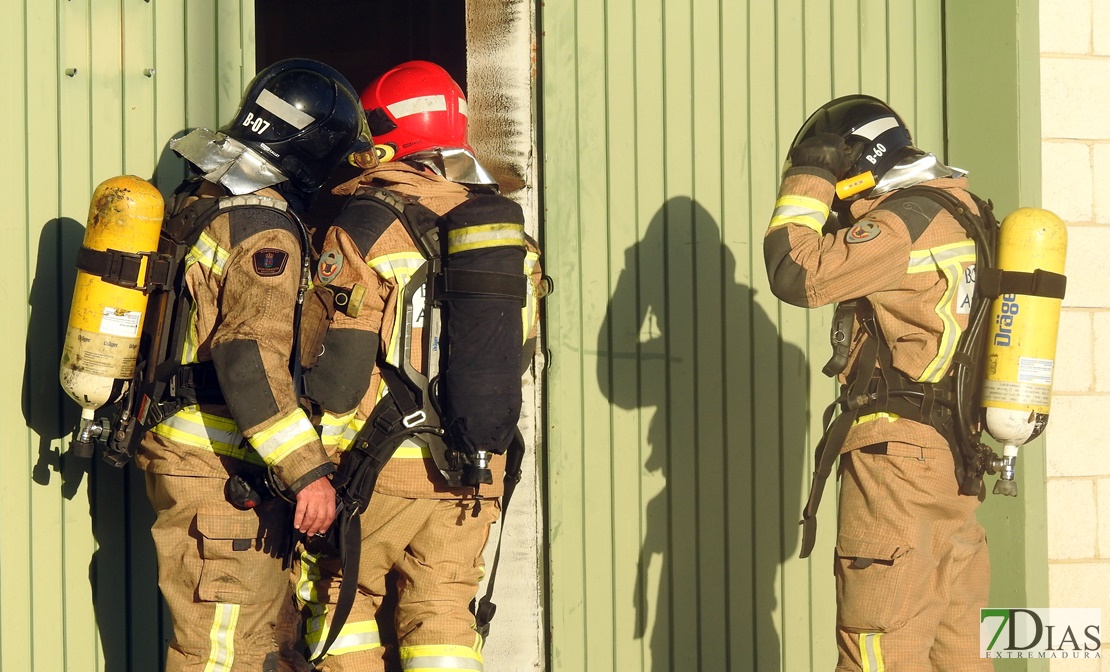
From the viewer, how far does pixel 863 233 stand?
403 centimetres

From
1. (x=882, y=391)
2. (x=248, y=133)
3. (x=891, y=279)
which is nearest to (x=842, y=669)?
(x=882, y=391)

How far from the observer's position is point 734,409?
211 inches

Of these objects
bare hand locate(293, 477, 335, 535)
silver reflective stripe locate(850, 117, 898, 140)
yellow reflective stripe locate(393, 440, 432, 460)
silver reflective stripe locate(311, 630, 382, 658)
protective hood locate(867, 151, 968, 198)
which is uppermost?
silver reflective stripe locate(850, 117, 898, 140)

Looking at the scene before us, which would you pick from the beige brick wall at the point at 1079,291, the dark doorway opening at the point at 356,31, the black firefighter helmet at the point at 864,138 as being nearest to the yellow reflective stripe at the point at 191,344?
the black firefighter helmet at the point at 864,138

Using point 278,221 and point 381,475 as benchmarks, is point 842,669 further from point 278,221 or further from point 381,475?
point 278,221

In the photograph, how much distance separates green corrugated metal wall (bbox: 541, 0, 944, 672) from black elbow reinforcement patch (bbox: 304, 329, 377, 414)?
1.32 metres

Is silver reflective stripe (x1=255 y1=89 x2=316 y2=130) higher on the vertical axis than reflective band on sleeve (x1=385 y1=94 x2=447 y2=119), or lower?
lower

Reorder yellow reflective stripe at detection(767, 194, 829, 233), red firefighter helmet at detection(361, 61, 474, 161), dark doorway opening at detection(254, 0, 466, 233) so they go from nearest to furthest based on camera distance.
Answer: yellow reflective stripe at detection(767, 194, 829, 233) → red firefighter helmet at detection(361, 61, 474, 161) → dark doorway opening at detection(254, 0, 466, 233)

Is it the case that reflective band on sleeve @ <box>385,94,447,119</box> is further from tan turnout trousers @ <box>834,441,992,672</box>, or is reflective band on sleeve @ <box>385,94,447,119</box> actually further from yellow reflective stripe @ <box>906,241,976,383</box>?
tan turnout trousers @ <box>834,441,992,672</box>

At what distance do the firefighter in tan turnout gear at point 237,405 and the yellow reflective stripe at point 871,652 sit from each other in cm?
169

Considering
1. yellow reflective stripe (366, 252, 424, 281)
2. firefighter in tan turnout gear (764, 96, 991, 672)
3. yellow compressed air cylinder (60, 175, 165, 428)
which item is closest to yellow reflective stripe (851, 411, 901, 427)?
firefighter in tan turnout gear (764, 96, 991, 672)

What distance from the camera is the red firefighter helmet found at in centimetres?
436

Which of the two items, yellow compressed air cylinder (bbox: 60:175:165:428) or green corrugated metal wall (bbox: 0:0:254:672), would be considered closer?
yellow compressed air cylinder (bbox: 60:175:165:428)

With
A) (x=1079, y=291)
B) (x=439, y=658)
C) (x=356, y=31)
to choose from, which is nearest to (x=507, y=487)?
(x=439, y=658)
